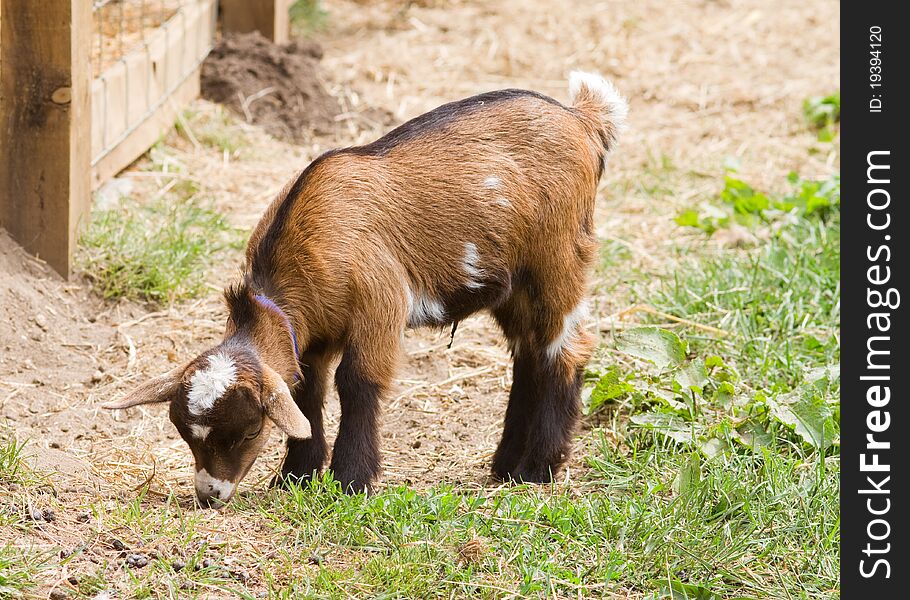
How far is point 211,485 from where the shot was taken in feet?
13.4

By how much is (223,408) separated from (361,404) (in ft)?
1.92

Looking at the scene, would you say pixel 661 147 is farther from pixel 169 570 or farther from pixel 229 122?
pixel 169 570

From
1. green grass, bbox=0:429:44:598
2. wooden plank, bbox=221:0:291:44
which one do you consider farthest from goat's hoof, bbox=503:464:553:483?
wooden plank, bbox=221:0:291:44

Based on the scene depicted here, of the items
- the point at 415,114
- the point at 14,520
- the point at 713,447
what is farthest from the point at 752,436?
the point at 415,114

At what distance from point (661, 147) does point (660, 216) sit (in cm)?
116

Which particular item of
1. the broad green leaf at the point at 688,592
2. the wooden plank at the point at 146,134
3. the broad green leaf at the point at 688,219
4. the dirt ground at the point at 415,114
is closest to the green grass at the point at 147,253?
the dirt ground at the point at 415,114

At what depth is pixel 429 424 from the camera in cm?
536

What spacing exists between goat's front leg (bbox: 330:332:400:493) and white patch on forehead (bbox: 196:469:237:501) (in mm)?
427

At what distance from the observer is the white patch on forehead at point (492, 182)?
4484 mm

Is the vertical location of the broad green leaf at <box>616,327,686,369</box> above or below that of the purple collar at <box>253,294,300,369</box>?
below

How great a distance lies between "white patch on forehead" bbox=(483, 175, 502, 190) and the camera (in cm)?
448

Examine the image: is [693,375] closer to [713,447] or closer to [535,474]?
[713,447]

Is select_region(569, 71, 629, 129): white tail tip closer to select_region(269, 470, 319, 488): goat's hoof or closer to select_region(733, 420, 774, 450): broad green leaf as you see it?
select_region(733, 420, 774, 450): broad green leaf
